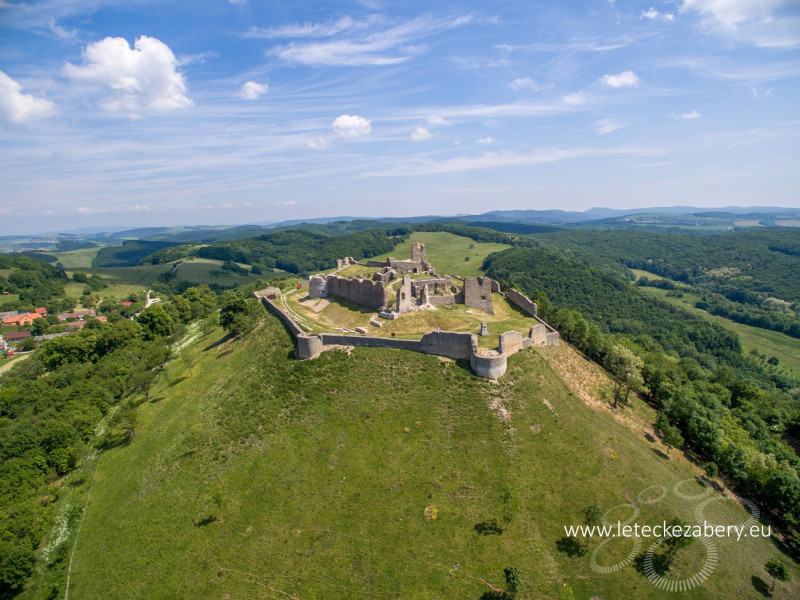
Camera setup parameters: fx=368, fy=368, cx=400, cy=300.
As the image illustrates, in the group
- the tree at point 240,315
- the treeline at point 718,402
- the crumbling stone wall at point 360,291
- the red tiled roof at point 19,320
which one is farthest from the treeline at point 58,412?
the treeline at point 718,402

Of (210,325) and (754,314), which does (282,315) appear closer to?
(210,325)

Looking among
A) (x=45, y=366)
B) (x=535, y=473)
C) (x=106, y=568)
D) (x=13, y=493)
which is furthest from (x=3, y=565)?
(x=45, y=366)

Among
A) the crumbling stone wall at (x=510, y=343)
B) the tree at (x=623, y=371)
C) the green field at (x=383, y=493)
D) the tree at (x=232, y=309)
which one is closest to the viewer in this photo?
the green field at (x=383, y=493)

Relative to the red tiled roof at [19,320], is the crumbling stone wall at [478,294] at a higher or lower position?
higher

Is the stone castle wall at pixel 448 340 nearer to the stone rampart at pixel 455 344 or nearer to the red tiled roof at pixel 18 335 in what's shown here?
the stone rampart at pixel 455 344

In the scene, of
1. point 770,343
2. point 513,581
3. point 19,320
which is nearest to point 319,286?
point 513,581

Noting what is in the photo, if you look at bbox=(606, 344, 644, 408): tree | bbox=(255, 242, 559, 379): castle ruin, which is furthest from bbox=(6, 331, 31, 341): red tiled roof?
bbox=(606, 344, 644, 408): tree
